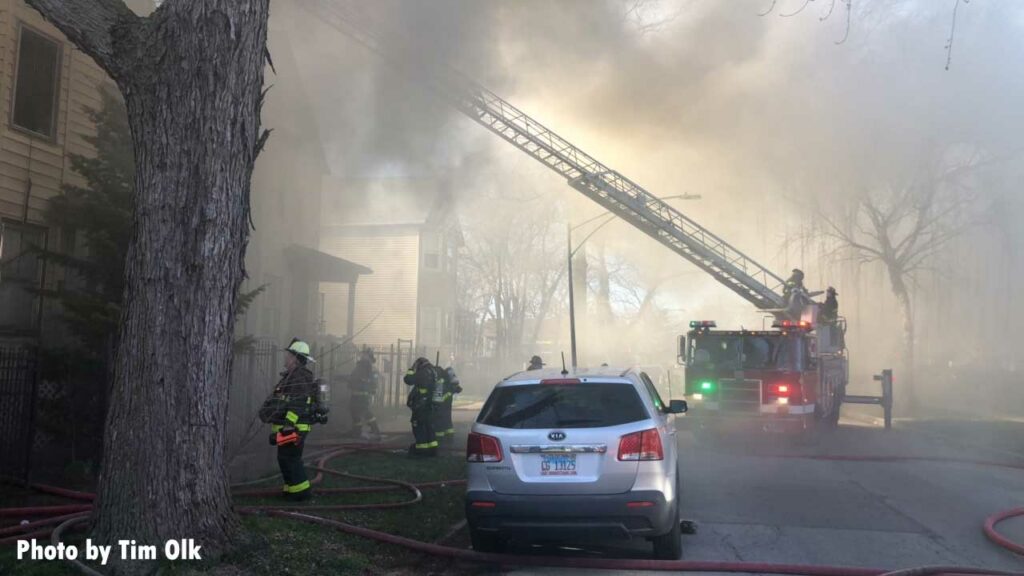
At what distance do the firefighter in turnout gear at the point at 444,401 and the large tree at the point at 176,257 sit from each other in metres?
6.07

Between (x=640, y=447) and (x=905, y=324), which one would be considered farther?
(x=905, y=324)

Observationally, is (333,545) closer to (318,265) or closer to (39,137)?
(39,137)

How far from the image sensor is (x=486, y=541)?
16.9 feet

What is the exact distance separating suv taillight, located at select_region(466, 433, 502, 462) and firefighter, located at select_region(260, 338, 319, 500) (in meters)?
1.83

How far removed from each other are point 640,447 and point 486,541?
1.26 meters

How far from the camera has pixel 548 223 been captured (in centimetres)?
3098

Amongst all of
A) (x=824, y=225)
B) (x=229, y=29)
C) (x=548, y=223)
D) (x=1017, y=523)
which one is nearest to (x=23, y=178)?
(x=229, y=29)

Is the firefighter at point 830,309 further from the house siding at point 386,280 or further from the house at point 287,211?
the house siding at point 386,280

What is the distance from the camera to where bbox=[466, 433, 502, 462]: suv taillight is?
5031 millimetres

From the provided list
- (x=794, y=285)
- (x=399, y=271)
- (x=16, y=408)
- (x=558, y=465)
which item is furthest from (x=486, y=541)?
(x=399, y=271)

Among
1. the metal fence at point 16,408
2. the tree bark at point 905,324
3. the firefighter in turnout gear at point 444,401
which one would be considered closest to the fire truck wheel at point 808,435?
the firefighter in turnout gear at point 444,401

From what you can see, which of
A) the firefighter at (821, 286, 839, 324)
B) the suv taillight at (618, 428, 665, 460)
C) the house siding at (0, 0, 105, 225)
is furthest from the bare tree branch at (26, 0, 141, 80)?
the firefighter at (821, 286, 839, 324)

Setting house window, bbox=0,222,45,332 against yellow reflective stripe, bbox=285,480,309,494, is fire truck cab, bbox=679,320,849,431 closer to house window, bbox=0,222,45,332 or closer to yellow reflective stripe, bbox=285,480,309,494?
yellow reflective stripe, bbox=285,480,309,494

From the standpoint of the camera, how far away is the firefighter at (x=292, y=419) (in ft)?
20.5
